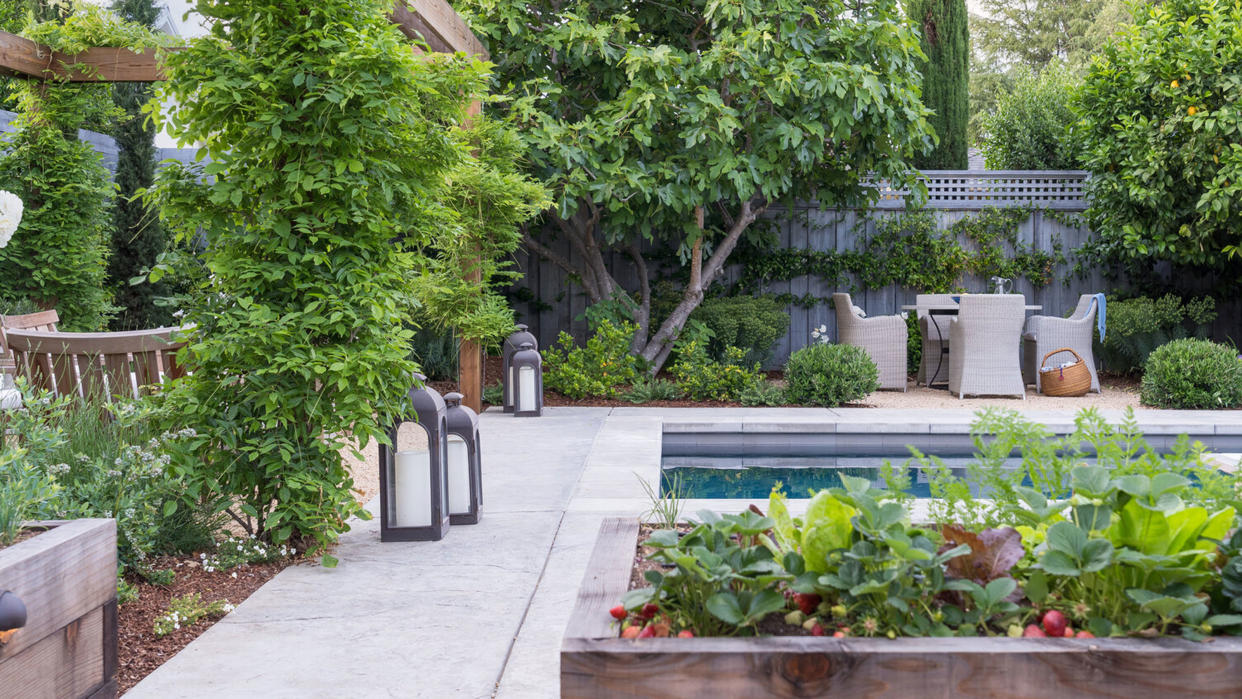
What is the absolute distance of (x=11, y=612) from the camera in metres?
1.37

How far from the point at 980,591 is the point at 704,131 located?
20.1 feet

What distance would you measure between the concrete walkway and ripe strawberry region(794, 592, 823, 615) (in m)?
0.79

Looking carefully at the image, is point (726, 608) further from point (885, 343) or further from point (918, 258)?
point (918, 258)

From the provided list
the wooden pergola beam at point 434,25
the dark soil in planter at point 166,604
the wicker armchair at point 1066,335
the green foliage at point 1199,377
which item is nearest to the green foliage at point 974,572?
the dark soil in planter at point 166,604

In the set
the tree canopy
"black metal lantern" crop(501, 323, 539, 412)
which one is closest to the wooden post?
"black metal lantern" crop(501, 323, 539, 412)

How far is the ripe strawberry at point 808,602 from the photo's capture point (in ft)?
4.39

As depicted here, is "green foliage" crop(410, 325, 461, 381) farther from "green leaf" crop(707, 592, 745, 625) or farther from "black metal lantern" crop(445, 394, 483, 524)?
"green leaf" crop(707, 592, 745, 625)

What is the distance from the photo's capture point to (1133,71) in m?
8.27

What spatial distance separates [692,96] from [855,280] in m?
3.12

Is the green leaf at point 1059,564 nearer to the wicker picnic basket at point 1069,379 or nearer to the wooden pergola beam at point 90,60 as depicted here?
the wooden pergola beam at point 90,60

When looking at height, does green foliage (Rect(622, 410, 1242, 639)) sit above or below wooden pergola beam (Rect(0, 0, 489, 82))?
below

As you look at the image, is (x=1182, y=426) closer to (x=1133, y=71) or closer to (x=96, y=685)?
(x=1133, y=71)

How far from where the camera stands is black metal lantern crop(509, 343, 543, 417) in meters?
6.67

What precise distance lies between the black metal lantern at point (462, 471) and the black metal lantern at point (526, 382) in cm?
312
